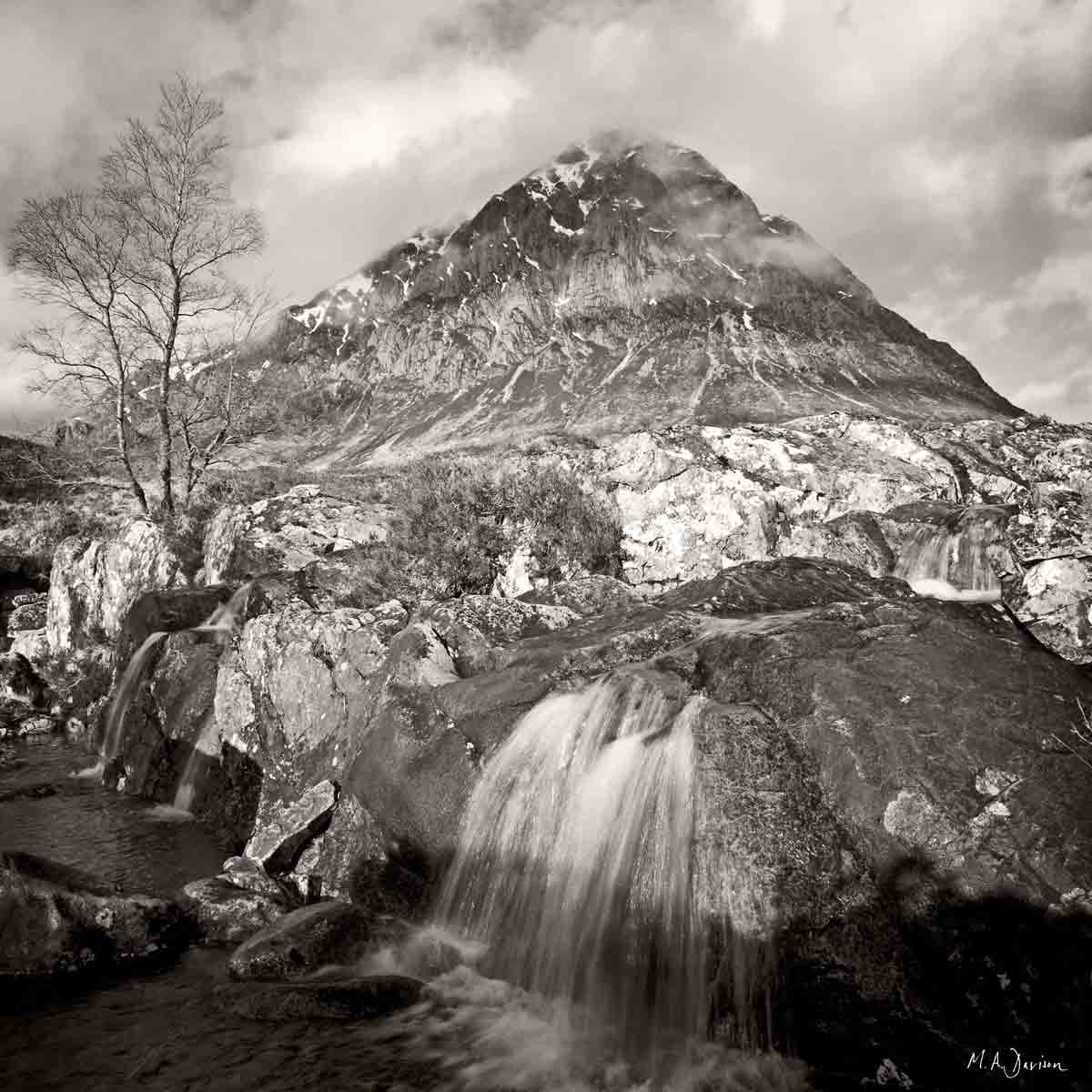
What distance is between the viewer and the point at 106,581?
21.9 metres

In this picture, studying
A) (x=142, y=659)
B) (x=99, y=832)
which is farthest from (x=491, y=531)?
(x=99, y=832)

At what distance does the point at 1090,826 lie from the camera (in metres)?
5.89

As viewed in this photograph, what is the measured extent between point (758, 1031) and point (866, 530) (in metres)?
12.4

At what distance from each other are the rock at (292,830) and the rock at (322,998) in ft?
7.97

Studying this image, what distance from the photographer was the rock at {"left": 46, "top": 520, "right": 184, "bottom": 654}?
21578mm

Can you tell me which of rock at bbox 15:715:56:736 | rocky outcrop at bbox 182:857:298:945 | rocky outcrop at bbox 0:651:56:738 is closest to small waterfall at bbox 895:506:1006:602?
rocky outcrop at bbox 182:857:298:945

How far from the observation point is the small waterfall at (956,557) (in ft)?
49.6

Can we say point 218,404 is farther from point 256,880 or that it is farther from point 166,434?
point 256,880

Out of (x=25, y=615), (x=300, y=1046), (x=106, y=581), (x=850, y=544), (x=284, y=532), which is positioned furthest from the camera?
(x=25, y=615)

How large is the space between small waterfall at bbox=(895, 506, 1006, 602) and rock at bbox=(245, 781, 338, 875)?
1164 centimetres

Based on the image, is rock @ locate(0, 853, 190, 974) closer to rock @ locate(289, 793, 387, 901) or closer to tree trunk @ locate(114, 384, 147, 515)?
rock @ locate(289, 793, 387, 901)
